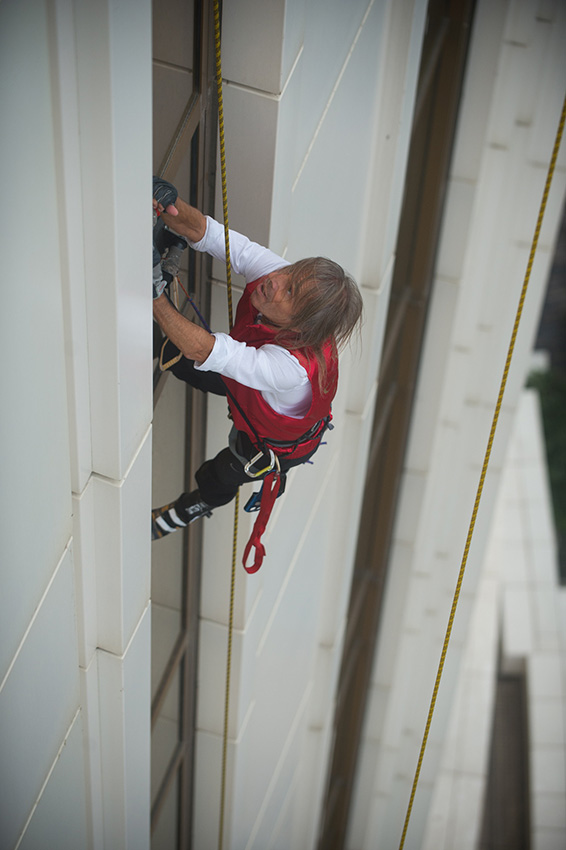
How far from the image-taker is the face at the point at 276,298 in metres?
2.69

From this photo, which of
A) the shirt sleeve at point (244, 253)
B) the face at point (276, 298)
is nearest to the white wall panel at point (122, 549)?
the face at point (276, 298)

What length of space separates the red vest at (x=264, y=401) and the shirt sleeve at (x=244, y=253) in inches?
4.0

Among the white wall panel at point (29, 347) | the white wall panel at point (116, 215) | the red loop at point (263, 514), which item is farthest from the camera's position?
the red loop at point (263, 514)

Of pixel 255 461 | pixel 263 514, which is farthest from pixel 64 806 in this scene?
pixel 255 461

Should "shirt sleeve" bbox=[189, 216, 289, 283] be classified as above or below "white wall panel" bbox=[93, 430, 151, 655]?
above

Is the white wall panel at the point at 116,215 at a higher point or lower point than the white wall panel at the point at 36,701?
higher

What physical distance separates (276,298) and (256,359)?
0.65 ft

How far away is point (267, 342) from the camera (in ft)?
9.18

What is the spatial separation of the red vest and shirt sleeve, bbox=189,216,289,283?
0.33ft

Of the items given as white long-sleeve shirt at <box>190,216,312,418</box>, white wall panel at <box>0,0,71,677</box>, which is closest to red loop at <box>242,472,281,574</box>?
white long-sleeve shirt at <box>190,216,312,418</box>

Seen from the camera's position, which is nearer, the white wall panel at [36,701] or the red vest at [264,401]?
the white wall panel at [36,701]

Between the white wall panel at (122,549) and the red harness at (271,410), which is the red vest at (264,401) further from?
the white wall panel at (122,549)

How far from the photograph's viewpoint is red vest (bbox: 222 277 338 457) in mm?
2801

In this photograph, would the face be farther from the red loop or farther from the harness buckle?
the red loop
